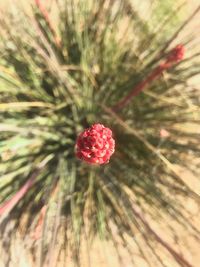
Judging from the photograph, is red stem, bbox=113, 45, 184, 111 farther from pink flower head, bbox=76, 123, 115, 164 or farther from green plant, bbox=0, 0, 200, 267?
pink flower head, bbox=76, 123, 115, 164

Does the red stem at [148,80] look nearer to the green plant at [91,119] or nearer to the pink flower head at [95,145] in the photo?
the green plant at [91,119]

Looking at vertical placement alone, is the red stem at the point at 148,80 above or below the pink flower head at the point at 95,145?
above

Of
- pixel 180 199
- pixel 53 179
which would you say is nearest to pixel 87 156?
pixel 53 179

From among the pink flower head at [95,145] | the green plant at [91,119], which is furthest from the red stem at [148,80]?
the pink flower head at [95,145]

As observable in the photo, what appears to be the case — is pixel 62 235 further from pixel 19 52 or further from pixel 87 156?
pixel 19 52

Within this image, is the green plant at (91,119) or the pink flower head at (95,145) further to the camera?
the green plant at (91,119)

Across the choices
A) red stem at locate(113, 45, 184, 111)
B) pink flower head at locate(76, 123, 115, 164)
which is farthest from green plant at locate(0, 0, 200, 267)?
pink flower head at locate(76, 123, 115, 164)
